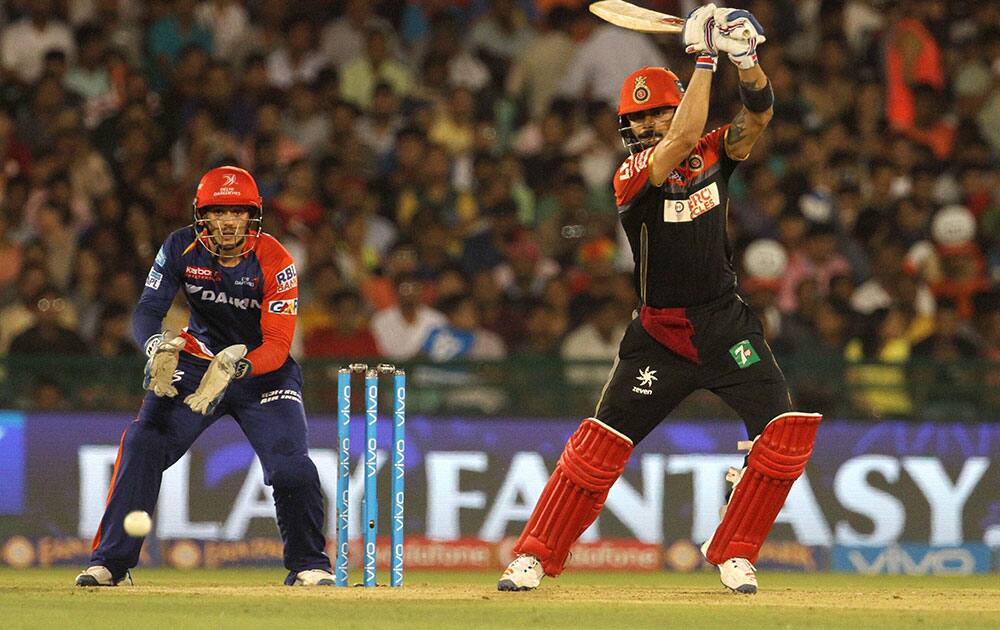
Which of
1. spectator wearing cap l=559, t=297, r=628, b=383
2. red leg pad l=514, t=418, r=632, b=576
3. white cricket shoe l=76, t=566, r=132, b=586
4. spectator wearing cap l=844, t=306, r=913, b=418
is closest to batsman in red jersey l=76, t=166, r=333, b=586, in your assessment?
white cricket shoe l=76, t=566, r=132, b=586

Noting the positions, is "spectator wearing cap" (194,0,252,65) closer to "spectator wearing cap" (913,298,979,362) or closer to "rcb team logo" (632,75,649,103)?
"spectator wearing cap" (913,298,979,362)

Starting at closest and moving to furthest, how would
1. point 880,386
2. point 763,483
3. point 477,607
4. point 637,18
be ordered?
point 477,607
point 763,483
point 637,18
point 880,386

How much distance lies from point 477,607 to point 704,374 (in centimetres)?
161

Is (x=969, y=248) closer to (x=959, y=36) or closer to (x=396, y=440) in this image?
(x=959, y=36)

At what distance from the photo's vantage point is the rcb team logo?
8914 millimetres

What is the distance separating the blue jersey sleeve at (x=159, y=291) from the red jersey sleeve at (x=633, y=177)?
7.94ft

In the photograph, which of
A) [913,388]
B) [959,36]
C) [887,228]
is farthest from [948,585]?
[959,36]

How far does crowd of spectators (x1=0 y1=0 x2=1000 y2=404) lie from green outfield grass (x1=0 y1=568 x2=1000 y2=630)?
429 cm

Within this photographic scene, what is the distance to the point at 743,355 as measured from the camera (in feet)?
29.0

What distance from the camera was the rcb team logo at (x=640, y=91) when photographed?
29.2ft

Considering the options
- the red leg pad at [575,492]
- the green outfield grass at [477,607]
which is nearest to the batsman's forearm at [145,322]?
the green outfield grass at [477,607]

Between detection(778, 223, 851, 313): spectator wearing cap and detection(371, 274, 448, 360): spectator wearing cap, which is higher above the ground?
detection(778, 223, 851, 313): spectator wearing cap

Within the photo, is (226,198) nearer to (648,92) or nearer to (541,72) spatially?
(648,92)

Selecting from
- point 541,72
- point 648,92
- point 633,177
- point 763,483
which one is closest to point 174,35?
point 541,72
